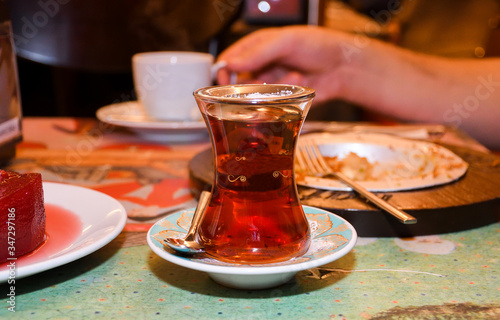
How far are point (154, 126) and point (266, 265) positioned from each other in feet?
2.30

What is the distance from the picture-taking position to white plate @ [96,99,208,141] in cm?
113

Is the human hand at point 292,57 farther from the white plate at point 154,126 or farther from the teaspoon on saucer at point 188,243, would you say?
the teaspoon on saucer at point 188,243

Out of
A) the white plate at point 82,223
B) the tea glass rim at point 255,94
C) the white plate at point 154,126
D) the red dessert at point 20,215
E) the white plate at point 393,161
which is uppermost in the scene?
the tea glass rim at point 255,94

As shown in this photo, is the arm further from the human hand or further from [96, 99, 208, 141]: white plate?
[96, 99, 208, 141]: white plate

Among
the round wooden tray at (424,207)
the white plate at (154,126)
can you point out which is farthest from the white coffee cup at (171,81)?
the round wooden tray at (424,207)

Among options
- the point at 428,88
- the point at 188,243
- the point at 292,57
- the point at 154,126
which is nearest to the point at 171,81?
the point at 154,126

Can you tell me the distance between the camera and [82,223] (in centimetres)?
61

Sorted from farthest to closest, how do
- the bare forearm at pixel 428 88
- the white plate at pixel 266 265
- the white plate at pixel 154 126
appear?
the bare forearm at pixel 428 88 < the white plate at pixel 154 126 < the white plate at pixel 266 265

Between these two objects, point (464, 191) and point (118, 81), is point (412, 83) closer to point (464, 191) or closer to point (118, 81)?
point (464, 191)

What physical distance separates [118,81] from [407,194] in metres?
1.68

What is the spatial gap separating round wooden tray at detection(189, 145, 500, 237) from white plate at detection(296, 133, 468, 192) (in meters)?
0.02

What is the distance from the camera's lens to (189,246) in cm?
50

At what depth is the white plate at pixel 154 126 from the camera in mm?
1130

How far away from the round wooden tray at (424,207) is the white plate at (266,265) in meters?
0.07
